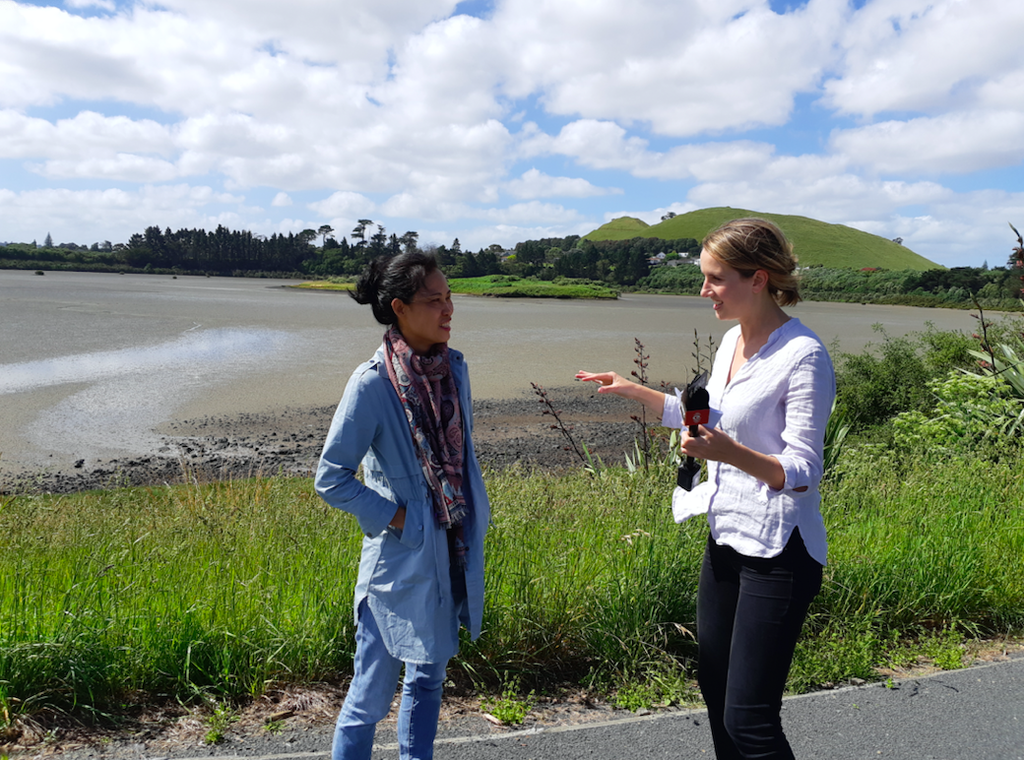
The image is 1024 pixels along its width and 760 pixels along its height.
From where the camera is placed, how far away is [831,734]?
293cm

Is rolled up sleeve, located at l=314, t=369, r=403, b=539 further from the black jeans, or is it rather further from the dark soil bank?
the dark soil bank

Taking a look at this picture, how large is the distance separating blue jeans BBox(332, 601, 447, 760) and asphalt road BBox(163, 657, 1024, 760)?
45 cm

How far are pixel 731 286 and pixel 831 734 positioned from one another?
1.94 m

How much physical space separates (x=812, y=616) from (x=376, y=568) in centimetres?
249

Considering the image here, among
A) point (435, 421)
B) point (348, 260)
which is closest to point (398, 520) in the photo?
point (435, 421)

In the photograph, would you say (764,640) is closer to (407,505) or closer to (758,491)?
(758,491)

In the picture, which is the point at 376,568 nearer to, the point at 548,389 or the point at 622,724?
the point at 622,724

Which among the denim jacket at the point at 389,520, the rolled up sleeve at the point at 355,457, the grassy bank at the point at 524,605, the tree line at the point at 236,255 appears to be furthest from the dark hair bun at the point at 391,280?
the tree line at the point at 236,255

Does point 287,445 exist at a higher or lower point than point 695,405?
lower

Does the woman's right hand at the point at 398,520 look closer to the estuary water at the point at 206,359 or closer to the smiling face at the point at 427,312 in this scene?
the smiling face at the point at 427,312

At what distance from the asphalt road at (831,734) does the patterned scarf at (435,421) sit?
0.94 metres

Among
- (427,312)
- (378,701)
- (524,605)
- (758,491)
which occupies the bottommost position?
(524,605)

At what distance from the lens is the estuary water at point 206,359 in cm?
1786

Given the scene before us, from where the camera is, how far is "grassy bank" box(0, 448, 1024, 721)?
3.03 m
